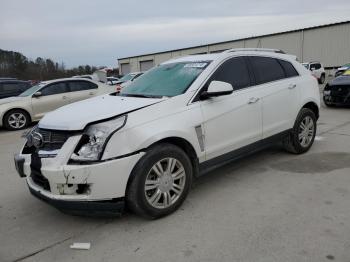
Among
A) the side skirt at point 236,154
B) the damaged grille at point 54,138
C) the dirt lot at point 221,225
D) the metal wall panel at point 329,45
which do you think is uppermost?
the metal wall panel at point 329,45

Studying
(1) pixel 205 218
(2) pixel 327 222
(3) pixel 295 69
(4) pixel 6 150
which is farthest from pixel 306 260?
(4) pixel 6 150

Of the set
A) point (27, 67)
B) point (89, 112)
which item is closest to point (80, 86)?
point (89, 112)

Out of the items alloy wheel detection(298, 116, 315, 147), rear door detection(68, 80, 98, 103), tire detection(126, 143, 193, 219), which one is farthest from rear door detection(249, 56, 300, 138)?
rear door detection(68, 80, 98, 103)

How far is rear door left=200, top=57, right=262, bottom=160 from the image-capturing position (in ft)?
14.1

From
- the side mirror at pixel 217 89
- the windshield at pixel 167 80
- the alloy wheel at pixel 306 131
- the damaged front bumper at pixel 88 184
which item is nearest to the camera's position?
the damaged front bumper at pixel 88 184

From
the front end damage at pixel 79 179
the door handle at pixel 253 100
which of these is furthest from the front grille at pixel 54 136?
the door handle at pixel 253 100

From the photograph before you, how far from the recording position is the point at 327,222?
360 cm

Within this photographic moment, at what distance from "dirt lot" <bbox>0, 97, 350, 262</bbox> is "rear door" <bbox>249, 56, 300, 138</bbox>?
709mm

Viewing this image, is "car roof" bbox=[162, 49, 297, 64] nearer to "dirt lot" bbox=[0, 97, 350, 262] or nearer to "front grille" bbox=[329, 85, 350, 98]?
"dirt lot" bbox=[0, 97, 350, 262]

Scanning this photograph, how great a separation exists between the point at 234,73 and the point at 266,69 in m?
0.77

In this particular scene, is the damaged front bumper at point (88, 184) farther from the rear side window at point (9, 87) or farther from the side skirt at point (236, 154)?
the rear side window at point (9, 87)

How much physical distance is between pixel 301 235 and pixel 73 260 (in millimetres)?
2080

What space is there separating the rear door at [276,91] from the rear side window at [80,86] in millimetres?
8215

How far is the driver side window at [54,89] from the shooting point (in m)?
11.6
